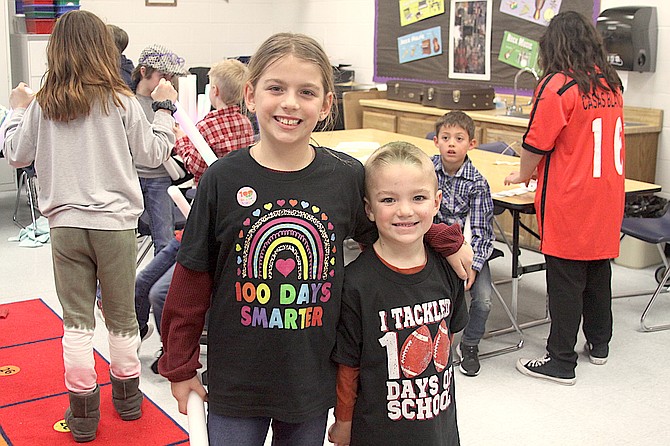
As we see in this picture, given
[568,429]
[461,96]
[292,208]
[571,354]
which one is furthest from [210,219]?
[461,96]

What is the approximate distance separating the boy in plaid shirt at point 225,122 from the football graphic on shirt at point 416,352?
73.8 inches

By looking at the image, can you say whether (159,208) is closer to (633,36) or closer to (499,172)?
(499,172)

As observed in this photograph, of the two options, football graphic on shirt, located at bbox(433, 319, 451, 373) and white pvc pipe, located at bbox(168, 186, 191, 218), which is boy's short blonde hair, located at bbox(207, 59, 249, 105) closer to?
white pvc pipe, located at bbox(168, 186, 191, 218)

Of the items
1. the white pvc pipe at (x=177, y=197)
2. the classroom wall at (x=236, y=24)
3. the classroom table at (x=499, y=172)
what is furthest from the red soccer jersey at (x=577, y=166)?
the classroom wall at (x=236, y=24)

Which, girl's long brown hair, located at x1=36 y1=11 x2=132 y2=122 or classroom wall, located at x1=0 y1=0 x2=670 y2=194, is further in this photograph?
classroom wall, located at x1=0 y1=0 x2=670 y2=194

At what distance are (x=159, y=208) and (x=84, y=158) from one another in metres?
1.20

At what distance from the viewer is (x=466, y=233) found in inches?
137

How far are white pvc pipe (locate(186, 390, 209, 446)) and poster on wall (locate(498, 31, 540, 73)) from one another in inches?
193

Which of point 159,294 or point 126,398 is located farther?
point 159,294

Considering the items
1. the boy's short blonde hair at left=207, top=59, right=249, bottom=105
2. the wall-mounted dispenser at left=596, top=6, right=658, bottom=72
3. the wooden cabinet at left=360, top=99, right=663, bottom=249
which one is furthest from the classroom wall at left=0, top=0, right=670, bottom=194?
the boy's short blonde hair at left=207, top=59, right=249, bottom=105

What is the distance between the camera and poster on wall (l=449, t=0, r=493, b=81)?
21.3ft

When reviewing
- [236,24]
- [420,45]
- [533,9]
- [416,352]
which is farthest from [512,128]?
[416,352]

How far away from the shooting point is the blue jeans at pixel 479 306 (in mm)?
3543

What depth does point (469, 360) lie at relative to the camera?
359 centimetres
